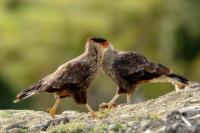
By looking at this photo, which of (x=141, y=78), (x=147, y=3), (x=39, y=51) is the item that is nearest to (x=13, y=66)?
(x=39, y=51)

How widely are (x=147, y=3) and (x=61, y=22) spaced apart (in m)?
6.70

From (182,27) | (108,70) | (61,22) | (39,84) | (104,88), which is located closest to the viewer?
(39,84)

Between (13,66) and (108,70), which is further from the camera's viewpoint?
(13,66)

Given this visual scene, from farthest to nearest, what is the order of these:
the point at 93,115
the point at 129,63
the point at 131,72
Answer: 1. the point at 129,63
2. the point at 131,72
3. the point at 93,115

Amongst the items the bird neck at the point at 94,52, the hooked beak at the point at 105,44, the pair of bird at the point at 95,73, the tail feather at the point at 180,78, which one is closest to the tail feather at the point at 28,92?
the pair of bird at the point at 95,73

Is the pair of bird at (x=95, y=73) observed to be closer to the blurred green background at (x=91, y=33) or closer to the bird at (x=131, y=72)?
the bird at (x=131, y=72)

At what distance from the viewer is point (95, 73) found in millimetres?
14773

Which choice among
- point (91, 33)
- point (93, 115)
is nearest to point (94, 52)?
point (93, 115)

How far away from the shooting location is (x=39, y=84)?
14648 millimetres

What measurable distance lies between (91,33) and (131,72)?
39.4 m

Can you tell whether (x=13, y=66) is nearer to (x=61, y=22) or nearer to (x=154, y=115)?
(x=61, y=22)

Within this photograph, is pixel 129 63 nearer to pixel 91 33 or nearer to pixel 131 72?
pixel 131 72

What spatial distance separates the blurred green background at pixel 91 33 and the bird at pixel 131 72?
27.4 meters

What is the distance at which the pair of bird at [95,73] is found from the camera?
573 inches
